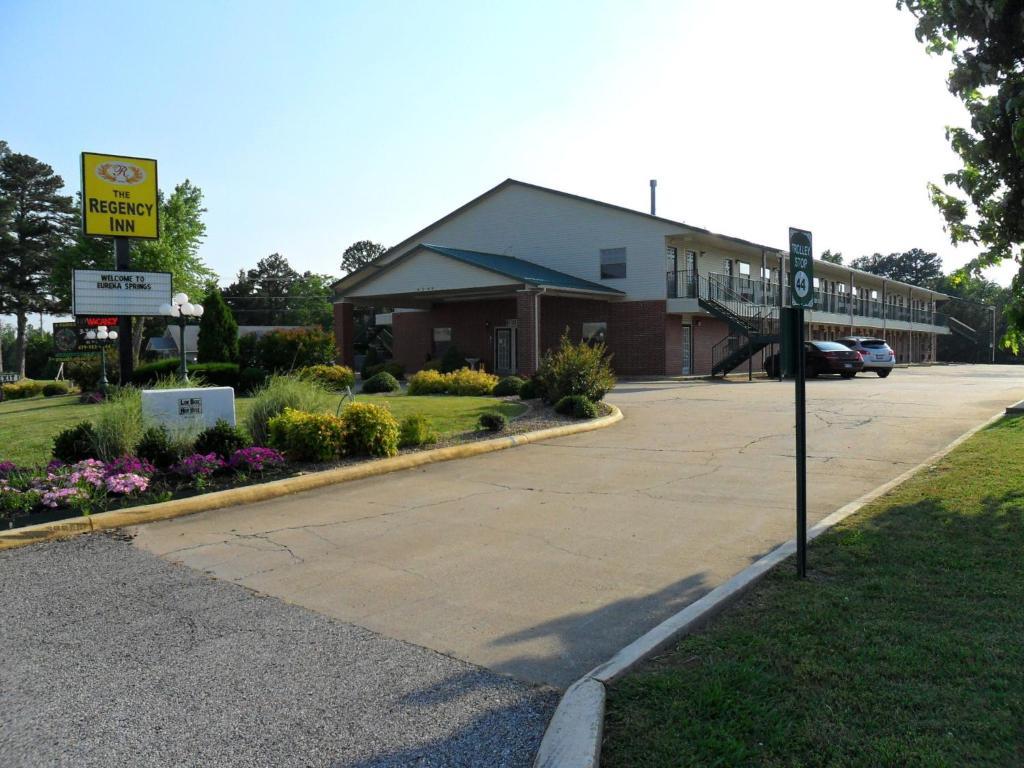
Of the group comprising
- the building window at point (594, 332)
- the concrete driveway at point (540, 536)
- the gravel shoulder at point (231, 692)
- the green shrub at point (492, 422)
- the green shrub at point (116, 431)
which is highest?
the building window at point (594, 332)

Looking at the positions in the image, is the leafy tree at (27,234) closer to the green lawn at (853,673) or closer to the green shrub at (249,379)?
the green shrub at (249,379)

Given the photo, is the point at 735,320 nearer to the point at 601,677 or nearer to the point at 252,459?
the point at 252,459

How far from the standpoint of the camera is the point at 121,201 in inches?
654

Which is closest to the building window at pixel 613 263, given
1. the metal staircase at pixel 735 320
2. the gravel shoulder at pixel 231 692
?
the metal staircase at pixel 735 320

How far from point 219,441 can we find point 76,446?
1.60 m

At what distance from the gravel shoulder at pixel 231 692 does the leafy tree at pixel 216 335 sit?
19567 mm

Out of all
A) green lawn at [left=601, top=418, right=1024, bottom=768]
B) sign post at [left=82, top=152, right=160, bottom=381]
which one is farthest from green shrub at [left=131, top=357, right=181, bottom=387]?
green lawn at [left=601, top=418, right=1024, bottom=768]

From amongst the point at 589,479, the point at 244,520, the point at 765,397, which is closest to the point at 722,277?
the point at 765,397

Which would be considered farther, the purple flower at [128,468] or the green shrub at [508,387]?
the green shrub at [508,387]

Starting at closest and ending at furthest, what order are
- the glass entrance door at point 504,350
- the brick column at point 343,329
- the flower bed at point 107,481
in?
1. the flower bed at point 107,481
2. the brick column at point 343,329
3. the glass entrance door at point 504,350

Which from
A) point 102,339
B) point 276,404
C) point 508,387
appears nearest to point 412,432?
point 276,404

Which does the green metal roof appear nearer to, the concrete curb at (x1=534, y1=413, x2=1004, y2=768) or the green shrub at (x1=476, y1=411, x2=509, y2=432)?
the green shrub at (x1=476, y1=411, x2=509, y2=432)

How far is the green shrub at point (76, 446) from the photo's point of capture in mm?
9305

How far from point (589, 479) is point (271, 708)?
650 cm
